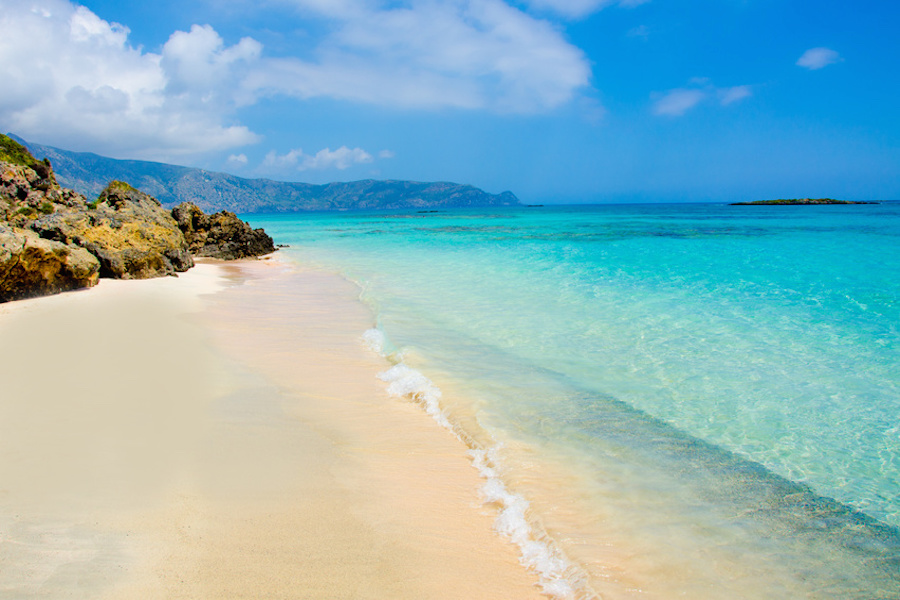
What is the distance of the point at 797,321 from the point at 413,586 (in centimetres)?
872

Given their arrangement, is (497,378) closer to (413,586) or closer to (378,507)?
(378,507)

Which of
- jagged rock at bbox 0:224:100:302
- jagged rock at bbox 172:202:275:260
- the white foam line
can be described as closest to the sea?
the white foam line

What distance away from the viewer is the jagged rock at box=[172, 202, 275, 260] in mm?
21188

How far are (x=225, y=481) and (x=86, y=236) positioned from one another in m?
13.0

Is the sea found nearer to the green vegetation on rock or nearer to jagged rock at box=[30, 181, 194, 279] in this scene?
jagged rock at box=[30, 181, 194, 279]

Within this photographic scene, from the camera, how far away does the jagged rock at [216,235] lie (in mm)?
21188

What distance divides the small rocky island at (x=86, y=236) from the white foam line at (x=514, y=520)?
9.05 m

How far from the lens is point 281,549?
2.62 metres

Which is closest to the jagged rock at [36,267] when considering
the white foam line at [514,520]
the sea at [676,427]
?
the sea at [676,427]

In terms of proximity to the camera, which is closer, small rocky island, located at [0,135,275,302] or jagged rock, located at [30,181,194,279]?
small rocky island, located at [0,135,275,302]

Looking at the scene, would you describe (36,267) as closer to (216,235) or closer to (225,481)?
(225,481)

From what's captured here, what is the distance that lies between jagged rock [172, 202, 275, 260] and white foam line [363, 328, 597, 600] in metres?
18.9

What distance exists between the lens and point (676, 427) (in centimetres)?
446

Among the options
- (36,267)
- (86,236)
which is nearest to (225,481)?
(36,267)
